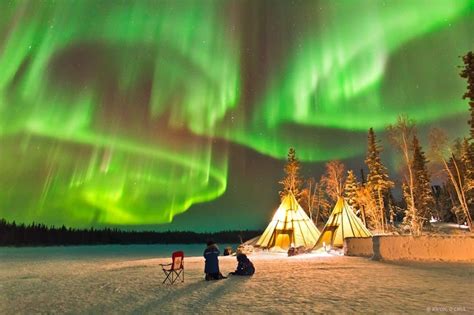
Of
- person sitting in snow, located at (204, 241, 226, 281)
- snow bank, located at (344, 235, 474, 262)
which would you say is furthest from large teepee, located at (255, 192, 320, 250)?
person sitting in snow, located at (204, 241, 226, 281)

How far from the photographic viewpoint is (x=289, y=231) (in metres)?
31.6

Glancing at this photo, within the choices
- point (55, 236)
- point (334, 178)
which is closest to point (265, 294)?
point (334, 178)

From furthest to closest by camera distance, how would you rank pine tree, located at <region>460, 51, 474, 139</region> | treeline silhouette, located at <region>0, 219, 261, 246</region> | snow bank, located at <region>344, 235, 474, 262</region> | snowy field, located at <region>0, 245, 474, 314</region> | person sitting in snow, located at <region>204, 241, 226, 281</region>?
treeline silhouette, located at <region>0, 219, 261, 246</region>
pine tree, located at <region>460, 51, 474, 139</region>
snow bank, located at <region>344, 235, 474, 262</region>
person sitting in snow, located at <region>204, 241, 226, 281</region>
snowy field, located at <region>0, 245, 474, 314</region>

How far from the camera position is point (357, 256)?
2217cm

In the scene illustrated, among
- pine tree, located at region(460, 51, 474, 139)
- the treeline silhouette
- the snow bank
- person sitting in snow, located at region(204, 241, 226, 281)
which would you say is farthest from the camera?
the treeline silhouette

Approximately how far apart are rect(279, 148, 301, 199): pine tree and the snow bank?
31762 millimetres

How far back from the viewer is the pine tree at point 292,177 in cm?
5222

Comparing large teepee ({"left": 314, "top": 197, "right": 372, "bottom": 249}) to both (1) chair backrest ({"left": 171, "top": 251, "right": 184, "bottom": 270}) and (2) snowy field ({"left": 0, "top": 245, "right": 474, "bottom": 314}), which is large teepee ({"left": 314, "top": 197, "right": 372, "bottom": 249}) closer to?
(2) snowy field ({"left": 0, "top": 245, "right": 474, "bottom": 314})

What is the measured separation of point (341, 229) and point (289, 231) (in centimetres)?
463

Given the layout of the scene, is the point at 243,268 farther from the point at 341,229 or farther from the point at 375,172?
the point at 375,172

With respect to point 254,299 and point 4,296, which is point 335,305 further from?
point 4,296

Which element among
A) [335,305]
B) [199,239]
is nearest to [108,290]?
[335,305]

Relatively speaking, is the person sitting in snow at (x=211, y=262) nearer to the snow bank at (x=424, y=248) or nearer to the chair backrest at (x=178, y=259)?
the chair backrest at (x=178, y=259)

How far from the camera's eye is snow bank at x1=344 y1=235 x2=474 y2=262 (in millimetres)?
17531
